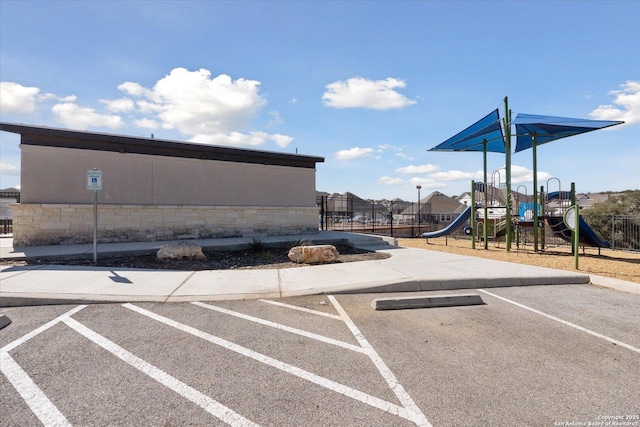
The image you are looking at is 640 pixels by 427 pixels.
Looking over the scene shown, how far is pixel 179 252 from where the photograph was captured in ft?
29.6

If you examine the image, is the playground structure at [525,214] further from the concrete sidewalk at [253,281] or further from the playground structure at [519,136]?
the concrete sidewalk at [253,281]

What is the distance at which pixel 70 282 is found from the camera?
6.28 m

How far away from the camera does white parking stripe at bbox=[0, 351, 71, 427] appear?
7.95ft

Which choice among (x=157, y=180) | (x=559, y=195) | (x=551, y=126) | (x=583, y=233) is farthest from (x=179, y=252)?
(x=559, y=195)

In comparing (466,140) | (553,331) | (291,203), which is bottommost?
(553,331)

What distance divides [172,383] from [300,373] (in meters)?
1.14

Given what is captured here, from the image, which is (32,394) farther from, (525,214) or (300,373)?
(525,214)

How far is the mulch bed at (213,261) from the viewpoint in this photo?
27.2ft

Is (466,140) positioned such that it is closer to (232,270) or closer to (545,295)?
(545,295)

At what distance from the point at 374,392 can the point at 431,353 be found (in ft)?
3.58

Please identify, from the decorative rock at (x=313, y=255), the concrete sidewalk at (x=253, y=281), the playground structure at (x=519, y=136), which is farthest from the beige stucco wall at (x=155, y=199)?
the playground structure at (x=519, y=136)

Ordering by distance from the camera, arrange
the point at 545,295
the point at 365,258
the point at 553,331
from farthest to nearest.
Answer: the point at 365,258, the point at 545,295, the point at 553,331

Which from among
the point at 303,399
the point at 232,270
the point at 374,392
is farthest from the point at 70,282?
the point at 374,392

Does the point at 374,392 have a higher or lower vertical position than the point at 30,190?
lower
